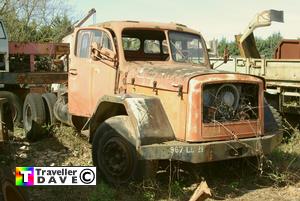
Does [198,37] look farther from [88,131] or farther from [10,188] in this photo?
[10,188]

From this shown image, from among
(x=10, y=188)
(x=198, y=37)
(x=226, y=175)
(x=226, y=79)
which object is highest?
(x=198, y=37)


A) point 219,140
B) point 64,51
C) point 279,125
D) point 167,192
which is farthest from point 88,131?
point 64,51

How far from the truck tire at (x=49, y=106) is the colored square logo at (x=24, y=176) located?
12.4 feet

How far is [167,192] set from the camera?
5488 millimetres

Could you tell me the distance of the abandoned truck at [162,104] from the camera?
205 inches

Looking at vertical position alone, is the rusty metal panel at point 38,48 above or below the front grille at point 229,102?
above

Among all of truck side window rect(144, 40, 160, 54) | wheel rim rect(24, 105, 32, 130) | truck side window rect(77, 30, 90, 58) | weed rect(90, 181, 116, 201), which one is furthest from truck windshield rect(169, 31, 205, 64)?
wheel rim rect(24, 105, 32, 130)

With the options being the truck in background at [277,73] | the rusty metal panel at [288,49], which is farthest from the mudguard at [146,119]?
the rusty metal panel at [288,49]

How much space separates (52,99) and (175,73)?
12.8ft

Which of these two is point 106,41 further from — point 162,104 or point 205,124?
point 205,124

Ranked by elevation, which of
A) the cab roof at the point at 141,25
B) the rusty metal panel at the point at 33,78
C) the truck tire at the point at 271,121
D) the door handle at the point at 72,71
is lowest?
the truck tire at the point at 271,121

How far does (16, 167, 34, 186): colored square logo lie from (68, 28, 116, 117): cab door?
189 cm
